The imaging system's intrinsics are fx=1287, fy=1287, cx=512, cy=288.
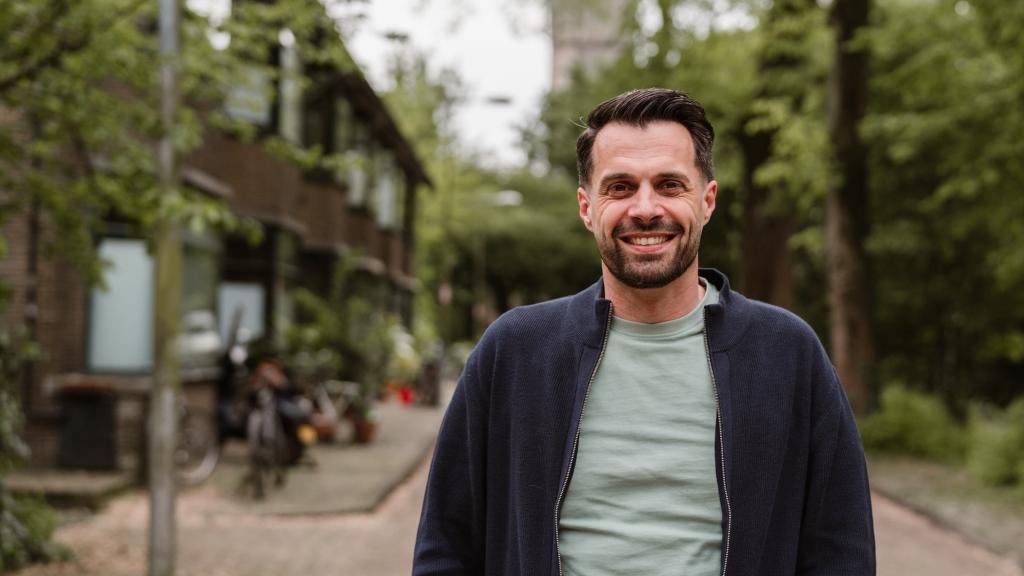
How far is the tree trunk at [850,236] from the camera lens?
18.0 m

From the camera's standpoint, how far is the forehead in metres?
2.60

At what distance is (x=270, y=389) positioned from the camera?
13297 mm

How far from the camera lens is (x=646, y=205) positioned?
8.45ft

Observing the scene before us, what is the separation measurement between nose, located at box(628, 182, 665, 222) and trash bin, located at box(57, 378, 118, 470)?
454 inches

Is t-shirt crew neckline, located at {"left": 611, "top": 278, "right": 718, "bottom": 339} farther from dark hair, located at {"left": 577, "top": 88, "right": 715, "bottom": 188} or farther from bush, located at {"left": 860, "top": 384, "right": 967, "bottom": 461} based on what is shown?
bush, located at {"left": 860, "top": 384, "right": 967, "bottom": 461}

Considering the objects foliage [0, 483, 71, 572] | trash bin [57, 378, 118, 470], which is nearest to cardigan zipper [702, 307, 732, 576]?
foliage [0, 483, 71, 572]

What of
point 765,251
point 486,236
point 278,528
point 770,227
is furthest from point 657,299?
point 486,236

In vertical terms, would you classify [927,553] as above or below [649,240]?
below

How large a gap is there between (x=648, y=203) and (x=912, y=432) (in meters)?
16.9

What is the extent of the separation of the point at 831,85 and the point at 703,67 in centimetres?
240

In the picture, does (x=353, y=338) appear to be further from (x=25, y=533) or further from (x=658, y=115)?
(x=658, y=115)

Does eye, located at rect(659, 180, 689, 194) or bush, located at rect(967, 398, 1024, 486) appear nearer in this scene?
eye, located at rect(659, 180, 689, 194)

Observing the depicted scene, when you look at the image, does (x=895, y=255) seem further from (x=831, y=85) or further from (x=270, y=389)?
(x=270, y=389)

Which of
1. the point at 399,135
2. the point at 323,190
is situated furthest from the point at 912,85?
the point at 399,135
